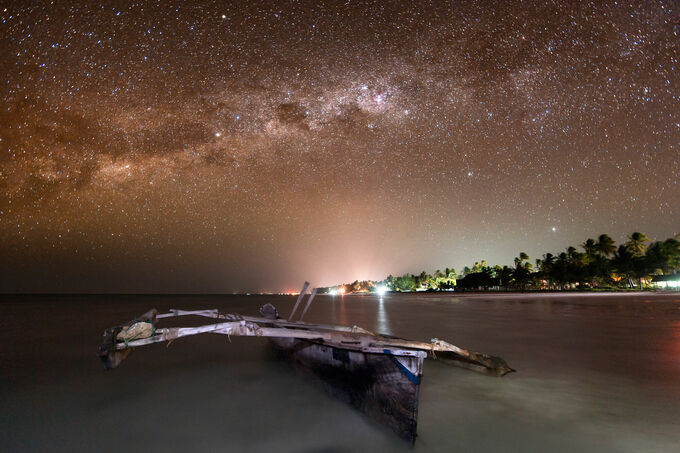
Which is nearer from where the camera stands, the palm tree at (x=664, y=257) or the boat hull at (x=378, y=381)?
the boat hull at (x=378, y=381)

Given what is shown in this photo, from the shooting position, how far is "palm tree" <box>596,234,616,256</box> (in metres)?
73.7

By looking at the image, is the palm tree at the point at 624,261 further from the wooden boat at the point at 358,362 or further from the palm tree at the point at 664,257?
the wooden boat at the point at 358,362

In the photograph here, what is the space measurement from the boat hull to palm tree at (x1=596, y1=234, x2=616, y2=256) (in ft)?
299

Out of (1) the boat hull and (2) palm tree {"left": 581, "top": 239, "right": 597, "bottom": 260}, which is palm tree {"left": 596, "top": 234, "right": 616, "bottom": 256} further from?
(1) the boat hull

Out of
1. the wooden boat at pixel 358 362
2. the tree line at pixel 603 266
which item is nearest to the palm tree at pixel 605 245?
the tree line at pixel 603 266

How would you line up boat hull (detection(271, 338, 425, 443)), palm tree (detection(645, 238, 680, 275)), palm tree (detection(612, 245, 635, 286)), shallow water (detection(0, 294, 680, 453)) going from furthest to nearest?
1. palm tree (detection(612, 245, 635, 286))
2. palm tree (detection(645, 238, 680, 275))
3. shallow water (detection(0, 294, 680, 453))
4. boat hull (detection(271, 338, 425, 443))

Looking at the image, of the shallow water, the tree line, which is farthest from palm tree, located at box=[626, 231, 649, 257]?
the shallow water

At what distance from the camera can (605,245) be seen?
244 ft

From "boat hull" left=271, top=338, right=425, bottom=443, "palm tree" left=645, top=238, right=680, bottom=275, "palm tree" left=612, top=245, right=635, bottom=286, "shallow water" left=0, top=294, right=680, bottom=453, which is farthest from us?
"palm tree" left=612, top=245, right=635, bottom=286

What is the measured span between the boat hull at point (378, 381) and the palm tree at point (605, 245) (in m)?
91.1

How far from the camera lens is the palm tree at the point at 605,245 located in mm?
73681

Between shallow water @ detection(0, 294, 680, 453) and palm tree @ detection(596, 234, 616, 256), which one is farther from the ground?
palm tree @ detection(596, 234, 616, 256)

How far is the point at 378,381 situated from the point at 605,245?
91.9m

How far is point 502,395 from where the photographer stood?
20.1 feet
